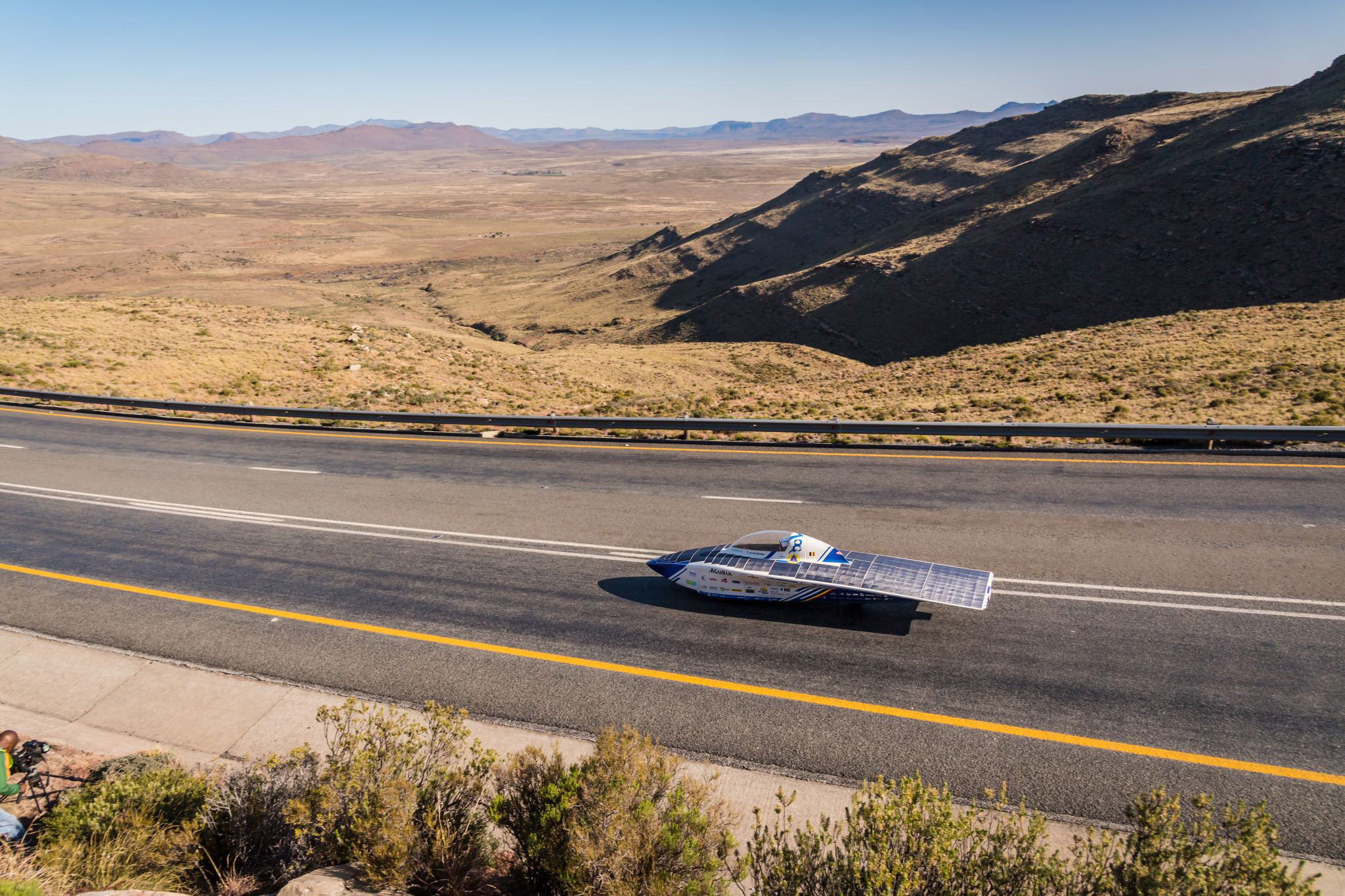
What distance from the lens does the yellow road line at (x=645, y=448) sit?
1566cm

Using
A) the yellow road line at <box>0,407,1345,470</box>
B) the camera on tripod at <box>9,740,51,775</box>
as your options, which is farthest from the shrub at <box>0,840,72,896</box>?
the yellow road line at <box>0,407,1345,470</box>

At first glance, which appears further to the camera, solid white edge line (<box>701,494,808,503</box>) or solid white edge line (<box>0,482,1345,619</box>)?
solid white edge line (<box>701,494,808,503</box>)

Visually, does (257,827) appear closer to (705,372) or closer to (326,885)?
(326,885)

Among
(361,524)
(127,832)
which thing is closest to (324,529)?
(361,524)

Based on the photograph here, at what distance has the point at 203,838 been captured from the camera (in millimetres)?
6852

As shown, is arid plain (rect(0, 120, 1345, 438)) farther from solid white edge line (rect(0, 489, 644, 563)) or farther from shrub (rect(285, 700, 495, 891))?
shrub (rect(285, 700, 495, 891))

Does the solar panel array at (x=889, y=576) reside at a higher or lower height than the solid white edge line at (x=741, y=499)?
higher

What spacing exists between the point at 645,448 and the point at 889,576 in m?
10.2

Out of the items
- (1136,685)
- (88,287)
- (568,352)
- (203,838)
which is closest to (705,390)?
(568,352)

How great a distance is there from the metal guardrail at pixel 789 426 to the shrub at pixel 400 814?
13320mm

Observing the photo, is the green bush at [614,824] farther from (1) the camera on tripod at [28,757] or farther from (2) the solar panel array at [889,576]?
(1) the camera on tripod at [28,757]

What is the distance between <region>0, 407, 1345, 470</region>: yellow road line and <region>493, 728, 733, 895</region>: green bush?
12.3m

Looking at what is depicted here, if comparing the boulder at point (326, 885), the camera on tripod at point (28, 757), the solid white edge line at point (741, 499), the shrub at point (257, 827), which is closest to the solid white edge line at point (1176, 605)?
the solid white edge line at point (741, 499)

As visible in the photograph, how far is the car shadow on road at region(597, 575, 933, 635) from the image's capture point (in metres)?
10.5
